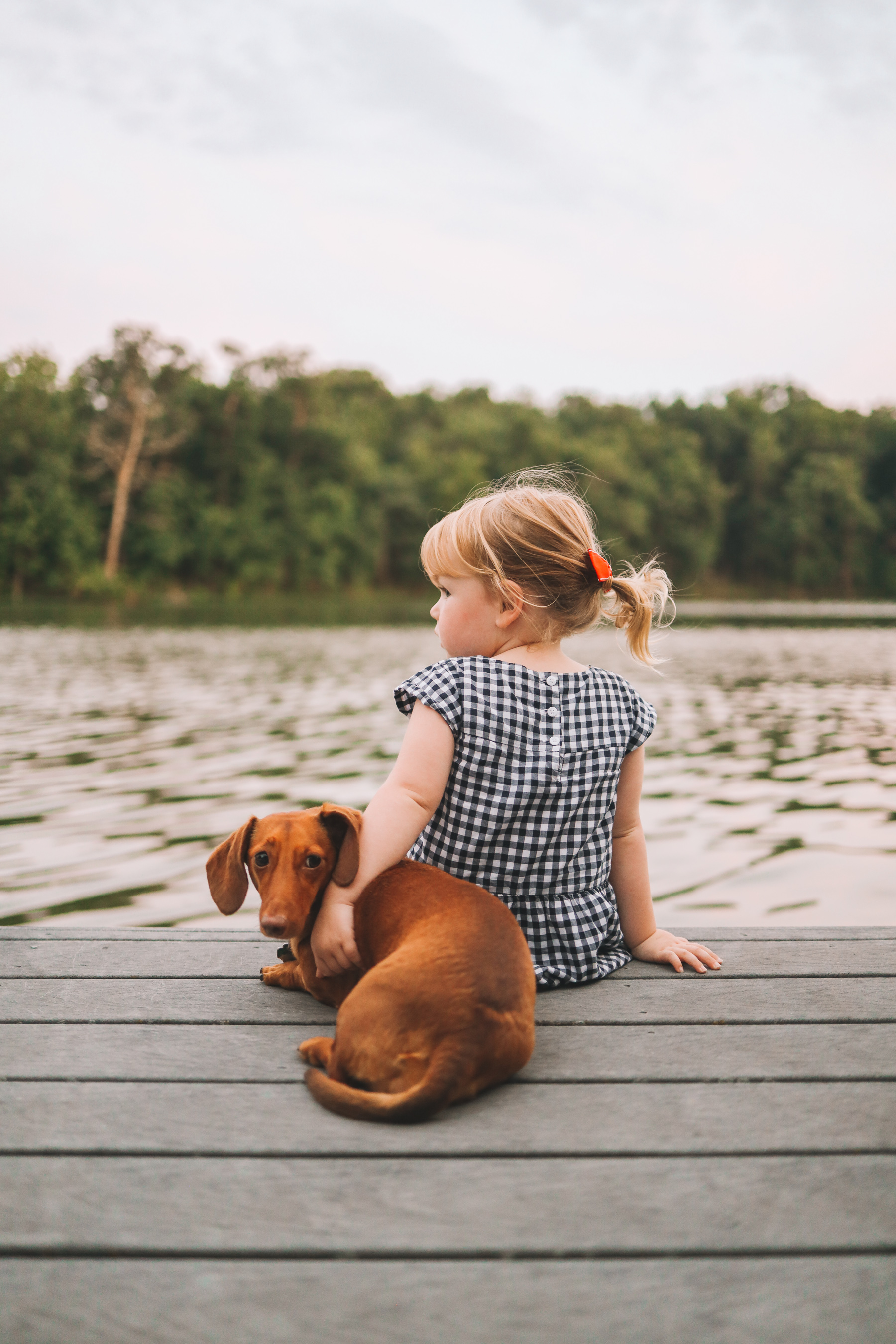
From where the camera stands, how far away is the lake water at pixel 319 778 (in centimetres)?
533

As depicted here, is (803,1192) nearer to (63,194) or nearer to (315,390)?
(63,194)

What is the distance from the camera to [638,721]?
2393 millimetres

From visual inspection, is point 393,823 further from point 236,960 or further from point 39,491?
point 39,491

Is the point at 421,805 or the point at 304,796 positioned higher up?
the point at 421,805

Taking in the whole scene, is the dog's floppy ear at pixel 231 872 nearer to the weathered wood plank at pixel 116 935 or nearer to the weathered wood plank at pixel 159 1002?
the weathered wood plank at pixel 159 1002

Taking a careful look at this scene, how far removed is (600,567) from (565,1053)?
107 centimetres

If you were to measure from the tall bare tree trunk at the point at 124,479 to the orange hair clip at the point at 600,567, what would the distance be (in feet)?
148

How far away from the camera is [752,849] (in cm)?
620

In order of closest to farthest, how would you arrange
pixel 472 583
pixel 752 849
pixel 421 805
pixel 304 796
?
1. pixel 421 805
2. pixel 472 583
3. pixel 752 849
4. pixel 304 796

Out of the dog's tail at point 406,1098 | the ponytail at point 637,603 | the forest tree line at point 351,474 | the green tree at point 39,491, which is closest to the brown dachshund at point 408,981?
the dog's tail at point 406,1098

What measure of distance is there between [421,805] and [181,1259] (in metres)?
1.06

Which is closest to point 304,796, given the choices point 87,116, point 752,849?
point 752,849

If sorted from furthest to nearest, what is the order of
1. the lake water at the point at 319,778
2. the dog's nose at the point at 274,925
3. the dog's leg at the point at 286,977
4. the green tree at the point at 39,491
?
the green tree at the point at 39,491 → the lake water at the point at 319,778 → the dog's leg at the point at 286,977 → the dog's nose at the point at 274,925

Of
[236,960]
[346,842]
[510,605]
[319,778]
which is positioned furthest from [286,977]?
[319,778]
